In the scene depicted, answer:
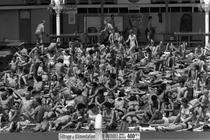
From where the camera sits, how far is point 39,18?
116 ft

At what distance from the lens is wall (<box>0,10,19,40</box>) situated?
35219 millimetres

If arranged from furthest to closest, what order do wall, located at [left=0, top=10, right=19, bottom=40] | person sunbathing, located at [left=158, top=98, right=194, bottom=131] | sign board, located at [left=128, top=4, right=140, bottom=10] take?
wall, located at [left=0, top=10, right=19, bottom=40] → sign board, located at [left=128, top=4, right=140, bottom=10] → person sunbathing, located at [left=158, top=98, right=194, bottom=131]

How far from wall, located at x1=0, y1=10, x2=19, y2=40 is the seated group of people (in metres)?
9.78

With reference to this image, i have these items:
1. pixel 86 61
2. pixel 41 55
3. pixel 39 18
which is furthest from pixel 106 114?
pixel 39 18

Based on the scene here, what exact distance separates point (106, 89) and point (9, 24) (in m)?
18.9

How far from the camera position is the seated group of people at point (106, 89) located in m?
14.2

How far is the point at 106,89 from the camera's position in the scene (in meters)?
17.6

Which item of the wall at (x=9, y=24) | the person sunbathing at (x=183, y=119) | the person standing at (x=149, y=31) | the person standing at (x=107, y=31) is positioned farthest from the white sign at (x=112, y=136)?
the wall at (x=9, y=24)

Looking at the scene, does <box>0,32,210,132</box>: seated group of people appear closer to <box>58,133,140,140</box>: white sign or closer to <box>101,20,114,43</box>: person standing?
<box>58,133,140,140</box>: white sign

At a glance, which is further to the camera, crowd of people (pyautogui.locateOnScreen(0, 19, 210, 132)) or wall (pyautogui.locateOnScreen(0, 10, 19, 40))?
wall (pyautogui.locateOnScreen(0, 10, 19, 40))

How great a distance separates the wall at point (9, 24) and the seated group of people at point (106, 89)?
32.1 ft

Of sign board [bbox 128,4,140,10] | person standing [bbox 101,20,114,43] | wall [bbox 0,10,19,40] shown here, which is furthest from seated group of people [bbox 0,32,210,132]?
wall [bbox 0,10,19,40]

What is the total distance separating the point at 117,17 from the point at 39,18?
4826 millimetres

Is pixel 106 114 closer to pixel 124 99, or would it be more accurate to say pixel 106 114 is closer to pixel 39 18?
pixel 124 99
